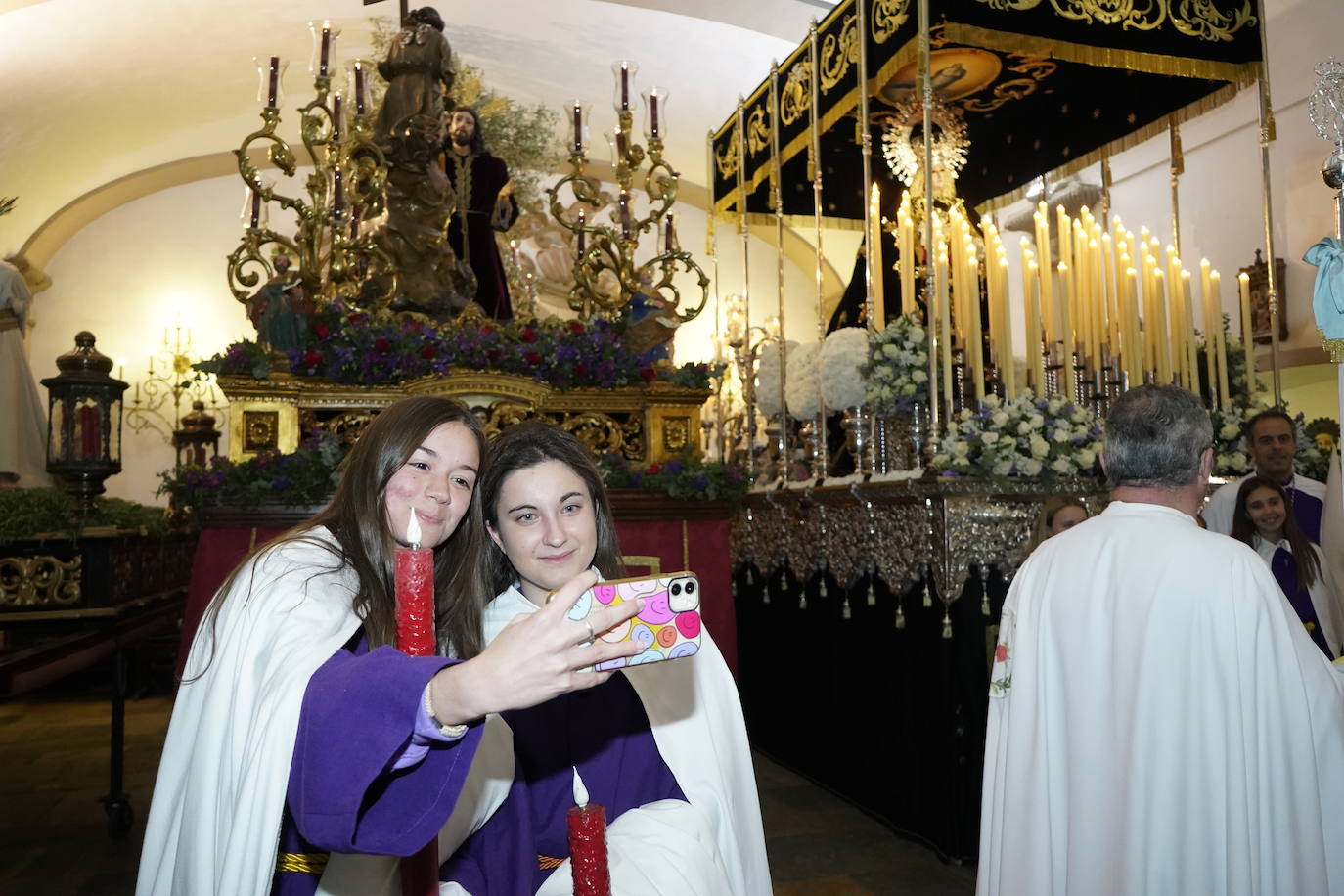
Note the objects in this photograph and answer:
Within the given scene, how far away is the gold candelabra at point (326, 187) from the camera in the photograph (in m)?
5.64

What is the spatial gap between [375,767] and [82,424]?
5588 mm

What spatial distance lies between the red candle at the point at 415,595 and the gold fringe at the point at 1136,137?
6.33m

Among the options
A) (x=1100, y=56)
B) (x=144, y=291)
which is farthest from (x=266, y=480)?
(x=144, y=291)

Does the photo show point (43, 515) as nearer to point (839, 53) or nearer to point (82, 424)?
point (82, 424)

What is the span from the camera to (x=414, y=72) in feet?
21.0

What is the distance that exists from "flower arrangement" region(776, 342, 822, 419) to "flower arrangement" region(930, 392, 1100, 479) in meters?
1.55

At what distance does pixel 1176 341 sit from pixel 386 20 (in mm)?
10582

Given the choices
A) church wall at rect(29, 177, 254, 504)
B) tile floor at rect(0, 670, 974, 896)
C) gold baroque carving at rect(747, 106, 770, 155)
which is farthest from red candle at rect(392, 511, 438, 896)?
church wall at rect(29, 177, 254, 504)

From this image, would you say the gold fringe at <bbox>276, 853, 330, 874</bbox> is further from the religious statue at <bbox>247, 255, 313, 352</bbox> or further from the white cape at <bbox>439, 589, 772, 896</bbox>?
the religious statue at <bbox>247, 255, 313, 352</bbox>

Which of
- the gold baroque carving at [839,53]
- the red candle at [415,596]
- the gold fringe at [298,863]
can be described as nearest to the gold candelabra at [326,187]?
the gold baroque carving at [839,53]

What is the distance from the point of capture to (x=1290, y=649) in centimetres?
247

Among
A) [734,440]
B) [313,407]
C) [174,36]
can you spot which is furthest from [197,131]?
[313,407]

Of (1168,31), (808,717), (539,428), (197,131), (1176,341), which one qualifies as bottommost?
(808,717)

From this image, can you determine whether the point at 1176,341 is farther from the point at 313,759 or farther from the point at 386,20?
the point at 386,20
